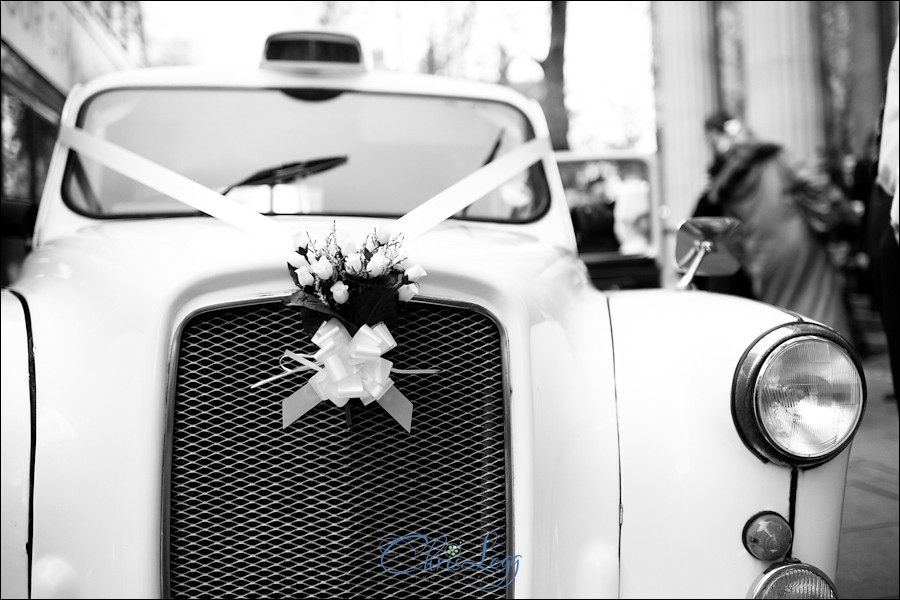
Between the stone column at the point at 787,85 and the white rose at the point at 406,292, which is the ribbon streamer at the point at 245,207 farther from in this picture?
the stone column at the point at 787,85

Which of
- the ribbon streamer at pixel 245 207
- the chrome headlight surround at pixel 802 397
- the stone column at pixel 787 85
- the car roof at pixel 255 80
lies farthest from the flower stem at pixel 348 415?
the stone column at pixel 787 85

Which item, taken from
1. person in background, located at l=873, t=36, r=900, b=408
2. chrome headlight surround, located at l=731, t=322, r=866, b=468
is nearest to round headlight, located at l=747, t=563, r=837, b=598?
chrome headlight surround, located at l=731, t=322, r=866, b=468

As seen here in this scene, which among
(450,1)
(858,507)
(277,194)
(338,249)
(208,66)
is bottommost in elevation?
(858,507)

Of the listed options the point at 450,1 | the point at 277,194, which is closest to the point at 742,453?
the point at 277,194

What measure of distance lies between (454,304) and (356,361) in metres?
0.29

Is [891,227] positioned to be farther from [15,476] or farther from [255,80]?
[15,476]

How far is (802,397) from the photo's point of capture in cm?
186

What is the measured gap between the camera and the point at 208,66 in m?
3.13

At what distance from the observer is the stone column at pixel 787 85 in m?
10.1

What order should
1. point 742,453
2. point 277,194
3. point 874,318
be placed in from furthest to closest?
point 874,318 < point 277,194 < point 742,453

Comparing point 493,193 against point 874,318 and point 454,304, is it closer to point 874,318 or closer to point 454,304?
point 454,304

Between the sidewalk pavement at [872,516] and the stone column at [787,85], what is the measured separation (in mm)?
5549

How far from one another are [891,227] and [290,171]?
217cm

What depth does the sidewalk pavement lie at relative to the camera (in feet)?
10.1
